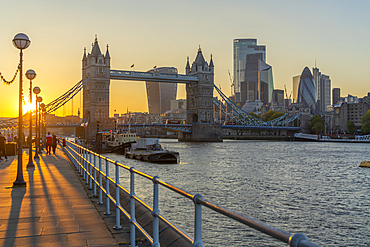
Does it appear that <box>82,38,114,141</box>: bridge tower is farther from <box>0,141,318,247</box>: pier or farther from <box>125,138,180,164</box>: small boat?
<box>0,141,318,247</box>: pier

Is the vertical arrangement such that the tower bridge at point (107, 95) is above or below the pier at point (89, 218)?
above

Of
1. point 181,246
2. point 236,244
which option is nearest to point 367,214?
point 236,244

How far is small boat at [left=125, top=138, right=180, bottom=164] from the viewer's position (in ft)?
111

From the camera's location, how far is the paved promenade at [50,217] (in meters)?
4.79

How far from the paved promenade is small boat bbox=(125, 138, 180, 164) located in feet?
79.8

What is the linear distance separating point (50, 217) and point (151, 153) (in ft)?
93.8

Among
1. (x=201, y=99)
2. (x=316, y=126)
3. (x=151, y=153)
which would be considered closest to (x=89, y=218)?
(x=151, y=153)

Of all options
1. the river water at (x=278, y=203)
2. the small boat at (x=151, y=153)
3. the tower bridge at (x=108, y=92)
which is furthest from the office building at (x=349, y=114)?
the river water at (x=278, y=203)

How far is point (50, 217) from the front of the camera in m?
5.99

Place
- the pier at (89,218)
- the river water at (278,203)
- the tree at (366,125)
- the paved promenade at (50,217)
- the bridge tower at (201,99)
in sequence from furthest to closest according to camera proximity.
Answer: the tree at (366,125) < the bridge tower at (201,99) < the river water at (278,203) < the paved promenade at (50,217) < the pier at (89,218)

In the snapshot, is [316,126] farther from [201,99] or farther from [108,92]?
[108,92]

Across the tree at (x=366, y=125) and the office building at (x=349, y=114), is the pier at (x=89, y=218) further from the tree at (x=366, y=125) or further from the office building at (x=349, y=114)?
the office building at (x=349, y=114)

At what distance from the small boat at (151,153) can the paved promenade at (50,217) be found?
79.8ft

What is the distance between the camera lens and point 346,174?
25969 mm
